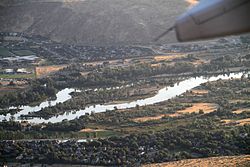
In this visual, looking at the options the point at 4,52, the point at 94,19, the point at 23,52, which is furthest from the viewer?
the point at 94,19

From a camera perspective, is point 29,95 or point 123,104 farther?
point 29,95

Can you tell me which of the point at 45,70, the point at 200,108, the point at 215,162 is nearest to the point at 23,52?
the point at 45,70

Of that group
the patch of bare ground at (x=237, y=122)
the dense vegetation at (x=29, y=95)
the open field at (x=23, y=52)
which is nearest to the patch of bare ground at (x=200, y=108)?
the patch of bare ground at (x=237, y=122)

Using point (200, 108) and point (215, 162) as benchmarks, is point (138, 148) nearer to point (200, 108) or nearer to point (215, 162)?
point (215, 162)

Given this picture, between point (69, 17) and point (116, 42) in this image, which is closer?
point (116, 42)

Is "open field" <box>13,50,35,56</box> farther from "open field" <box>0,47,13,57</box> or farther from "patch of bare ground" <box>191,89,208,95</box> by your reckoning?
"patch of bare ground" <box>191,89,208,95</box>

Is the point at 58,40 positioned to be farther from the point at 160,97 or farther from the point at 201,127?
the point at 201,127

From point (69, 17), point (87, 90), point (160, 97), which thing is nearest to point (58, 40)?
point (69, 17)

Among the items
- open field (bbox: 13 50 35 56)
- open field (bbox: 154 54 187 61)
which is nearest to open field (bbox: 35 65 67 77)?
open field (bbox: 13 50 35 56)
